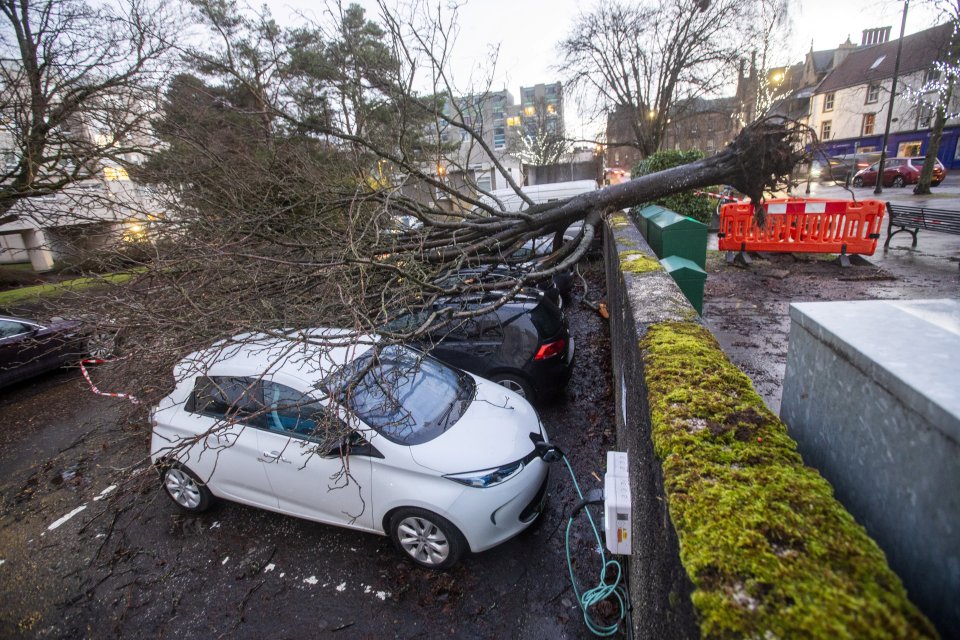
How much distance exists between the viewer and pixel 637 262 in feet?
17.1

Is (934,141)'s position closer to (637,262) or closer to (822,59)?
(637,262)

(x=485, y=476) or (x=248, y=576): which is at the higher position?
(x=485, y=476)

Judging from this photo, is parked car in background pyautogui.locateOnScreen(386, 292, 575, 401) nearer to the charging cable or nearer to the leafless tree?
the leafless tree

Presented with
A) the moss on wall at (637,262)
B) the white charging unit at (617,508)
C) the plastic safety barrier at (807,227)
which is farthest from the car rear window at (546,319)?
the plastic safety barrier at (807,227)

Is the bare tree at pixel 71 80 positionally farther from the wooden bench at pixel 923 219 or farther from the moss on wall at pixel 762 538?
the wooden bench at pixel 923 219

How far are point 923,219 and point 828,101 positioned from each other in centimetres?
4139

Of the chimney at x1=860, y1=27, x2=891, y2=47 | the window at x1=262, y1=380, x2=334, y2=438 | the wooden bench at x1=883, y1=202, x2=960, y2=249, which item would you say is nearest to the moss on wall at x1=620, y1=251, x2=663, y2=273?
the window at x1=262, y1=380, x2=334, y2=438

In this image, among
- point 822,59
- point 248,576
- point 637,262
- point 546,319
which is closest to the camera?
point 248,576

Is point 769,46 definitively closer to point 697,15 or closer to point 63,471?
point 697,15

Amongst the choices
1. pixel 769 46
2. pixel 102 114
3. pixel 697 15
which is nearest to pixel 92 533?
pixel 102 114

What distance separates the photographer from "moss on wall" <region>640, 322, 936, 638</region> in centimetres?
98

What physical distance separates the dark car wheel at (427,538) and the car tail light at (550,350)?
2.58 m

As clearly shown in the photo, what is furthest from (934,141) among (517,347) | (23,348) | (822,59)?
(822,59)

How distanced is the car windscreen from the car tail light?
125cm
